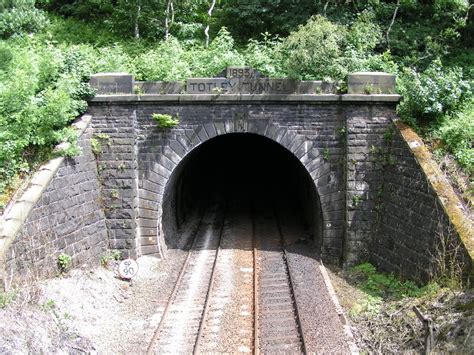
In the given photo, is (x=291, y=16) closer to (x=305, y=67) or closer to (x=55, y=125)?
(x=305, y=67)

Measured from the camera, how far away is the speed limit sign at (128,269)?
11.3 meters

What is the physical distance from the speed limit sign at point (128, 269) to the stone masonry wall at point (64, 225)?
0.80 m

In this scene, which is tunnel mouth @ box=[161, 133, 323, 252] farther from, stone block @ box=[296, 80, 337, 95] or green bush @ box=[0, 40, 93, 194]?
green bush @ box=[0, 40, 93, 194]

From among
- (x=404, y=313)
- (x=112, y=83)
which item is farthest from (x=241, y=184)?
(x=404, y=313)

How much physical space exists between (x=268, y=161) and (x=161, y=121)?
1130 centimetres

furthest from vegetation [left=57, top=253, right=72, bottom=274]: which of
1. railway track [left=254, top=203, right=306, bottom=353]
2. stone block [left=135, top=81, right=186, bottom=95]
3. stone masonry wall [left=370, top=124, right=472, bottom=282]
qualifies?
stone masonry wall [left=370, top=124, right=472, bottom=282]

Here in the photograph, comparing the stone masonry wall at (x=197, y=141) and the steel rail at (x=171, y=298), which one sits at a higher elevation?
the stone masonry wall at (x=197, y=141)

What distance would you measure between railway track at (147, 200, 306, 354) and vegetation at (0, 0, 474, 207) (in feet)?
12.6

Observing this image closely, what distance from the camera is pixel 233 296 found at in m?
10.5

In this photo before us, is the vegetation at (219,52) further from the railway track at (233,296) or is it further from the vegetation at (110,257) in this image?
the railway track at (233,296)

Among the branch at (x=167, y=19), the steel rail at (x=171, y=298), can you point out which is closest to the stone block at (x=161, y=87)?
the steel rail at (x=171, y=298)

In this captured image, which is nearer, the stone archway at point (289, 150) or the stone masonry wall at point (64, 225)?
the stone masonry wall at point (64, 225)

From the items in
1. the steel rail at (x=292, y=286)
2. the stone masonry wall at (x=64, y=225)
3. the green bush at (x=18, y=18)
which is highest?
the green bush at (x=18, y=18)

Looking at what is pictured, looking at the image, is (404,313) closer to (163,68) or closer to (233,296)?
(233,296)
